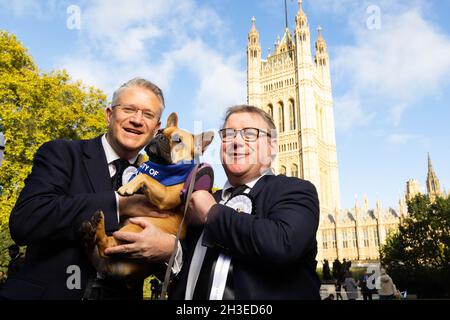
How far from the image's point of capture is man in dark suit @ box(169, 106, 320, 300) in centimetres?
171

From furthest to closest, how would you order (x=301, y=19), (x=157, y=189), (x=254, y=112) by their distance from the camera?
(x=301, y=19) < (x=254, y=112) < (x=157, y=189)

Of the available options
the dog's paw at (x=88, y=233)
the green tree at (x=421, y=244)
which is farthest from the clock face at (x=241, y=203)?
the green tree at (x=421, y=244)

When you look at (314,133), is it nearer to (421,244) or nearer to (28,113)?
(421,244)

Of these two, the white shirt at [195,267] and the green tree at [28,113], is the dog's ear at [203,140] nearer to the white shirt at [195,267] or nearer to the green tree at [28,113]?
the white shirt at [195,267]

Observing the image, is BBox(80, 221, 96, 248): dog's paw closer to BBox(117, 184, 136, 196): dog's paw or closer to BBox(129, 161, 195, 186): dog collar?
BBox(117, 184, 136, 196): dog's paw

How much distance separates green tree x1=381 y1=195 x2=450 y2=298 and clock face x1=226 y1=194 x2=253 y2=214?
30292 millimetres

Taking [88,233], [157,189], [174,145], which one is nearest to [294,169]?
[174,145]

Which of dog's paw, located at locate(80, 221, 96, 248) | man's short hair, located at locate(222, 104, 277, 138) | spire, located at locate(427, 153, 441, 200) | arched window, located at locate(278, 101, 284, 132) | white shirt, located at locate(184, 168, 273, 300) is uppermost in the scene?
arched window, located at locate(278, 101, 284, 132)

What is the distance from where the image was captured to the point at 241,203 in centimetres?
201

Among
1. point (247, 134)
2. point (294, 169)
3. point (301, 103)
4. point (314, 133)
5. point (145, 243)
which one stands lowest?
point (145, 243)

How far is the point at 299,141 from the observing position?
64688 mm

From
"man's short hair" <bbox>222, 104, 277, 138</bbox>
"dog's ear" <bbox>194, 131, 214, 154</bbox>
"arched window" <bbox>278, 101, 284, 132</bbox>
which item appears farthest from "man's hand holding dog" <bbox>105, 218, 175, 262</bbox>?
Answer: "arched window" <bbox>278, 101, 284, 132</bbox>

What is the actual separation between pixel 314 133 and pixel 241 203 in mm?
63979

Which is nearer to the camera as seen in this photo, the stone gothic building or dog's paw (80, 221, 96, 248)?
dog's paw (80, 221, 96, 248)
